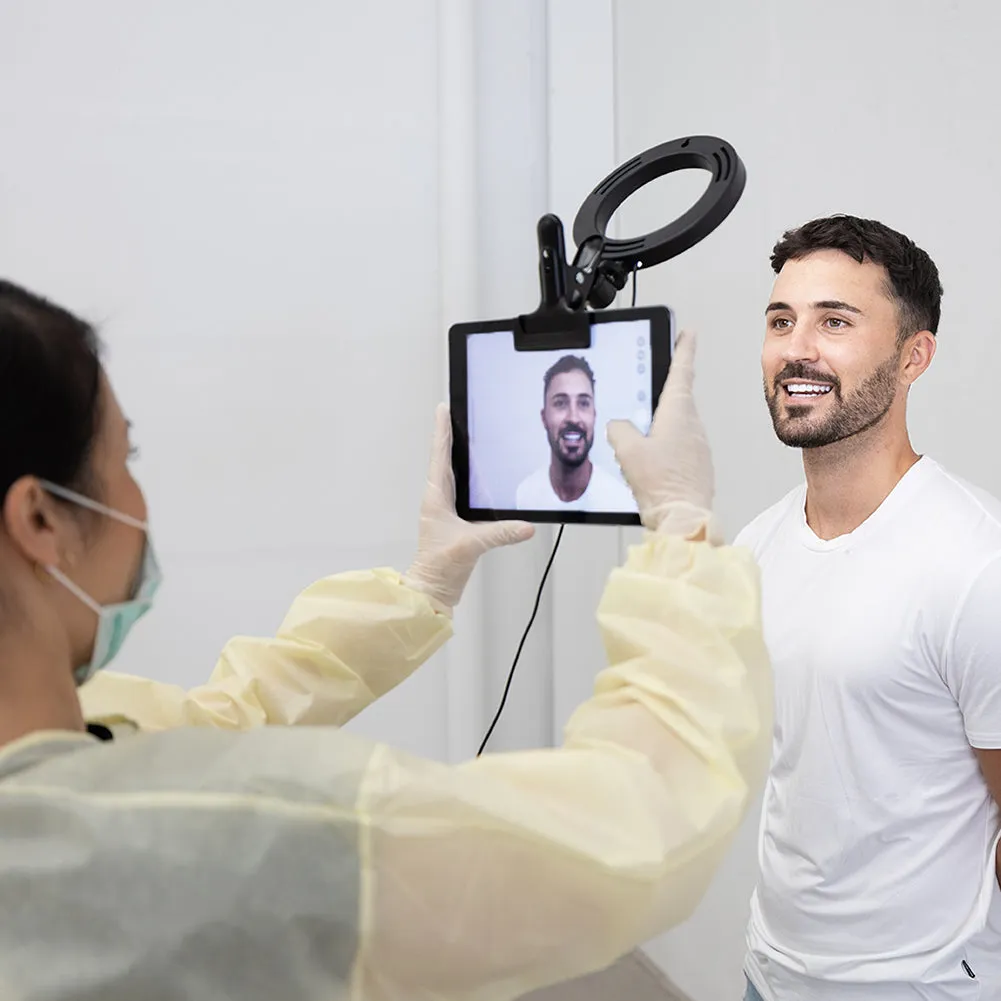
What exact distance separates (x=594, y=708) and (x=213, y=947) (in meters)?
0.33

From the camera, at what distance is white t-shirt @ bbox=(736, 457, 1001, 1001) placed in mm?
1125

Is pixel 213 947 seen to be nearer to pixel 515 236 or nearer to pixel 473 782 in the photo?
pixel 473 782

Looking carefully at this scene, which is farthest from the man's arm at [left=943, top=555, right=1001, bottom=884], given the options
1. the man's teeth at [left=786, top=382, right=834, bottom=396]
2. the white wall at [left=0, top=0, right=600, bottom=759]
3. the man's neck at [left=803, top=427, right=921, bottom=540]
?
the white wall at [left=0, top=0, right=600, bottom=759]

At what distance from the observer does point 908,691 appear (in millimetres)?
1155

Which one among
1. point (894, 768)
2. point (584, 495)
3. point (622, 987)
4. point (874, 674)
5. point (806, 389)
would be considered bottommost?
point (622, 987)

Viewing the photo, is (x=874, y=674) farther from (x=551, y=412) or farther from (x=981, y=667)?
(x=551, y=412)

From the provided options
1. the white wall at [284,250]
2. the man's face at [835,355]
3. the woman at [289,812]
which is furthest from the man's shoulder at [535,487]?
the white wall at [284,250]

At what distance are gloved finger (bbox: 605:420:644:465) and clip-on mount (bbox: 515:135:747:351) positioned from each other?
0.10 meters

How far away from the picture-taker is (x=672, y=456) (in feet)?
3.13

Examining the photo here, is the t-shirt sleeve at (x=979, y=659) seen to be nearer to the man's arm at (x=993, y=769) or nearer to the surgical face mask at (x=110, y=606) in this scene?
the man's arm at (x=993, y=769)

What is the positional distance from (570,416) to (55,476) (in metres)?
0.58

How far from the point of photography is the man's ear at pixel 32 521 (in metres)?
0.68

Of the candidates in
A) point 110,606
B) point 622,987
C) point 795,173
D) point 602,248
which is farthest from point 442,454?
point 622,987

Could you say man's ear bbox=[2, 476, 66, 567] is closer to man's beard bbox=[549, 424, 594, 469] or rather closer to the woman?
the woman
